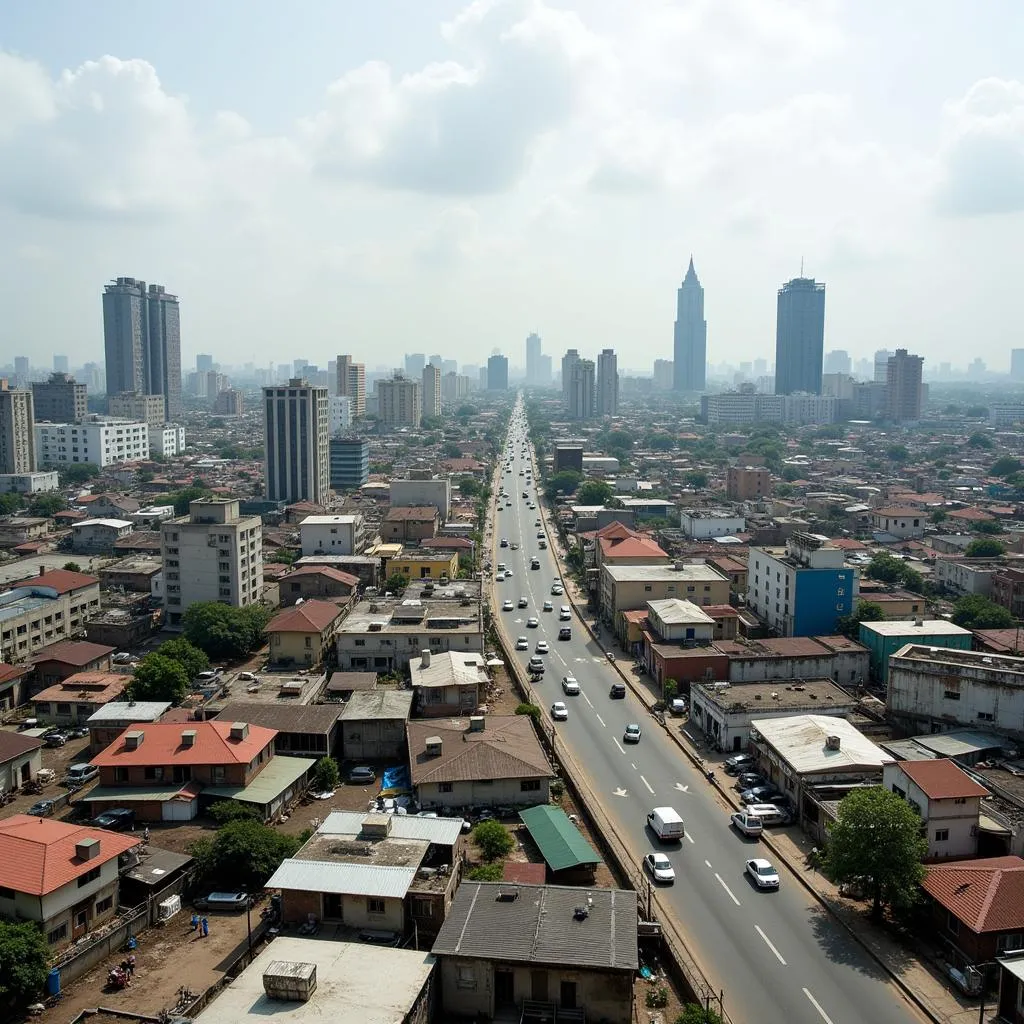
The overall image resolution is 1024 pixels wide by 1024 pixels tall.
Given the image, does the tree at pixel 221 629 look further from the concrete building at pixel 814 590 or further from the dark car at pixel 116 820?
the concrete building at pixel 814 590

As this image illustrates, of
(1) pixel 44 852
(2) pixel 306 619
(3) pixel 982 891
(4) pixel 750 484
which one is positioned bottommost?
(3) pixel 982 891

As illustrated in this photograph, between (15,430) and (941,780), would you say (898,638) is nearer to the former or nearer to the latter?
(941,780)

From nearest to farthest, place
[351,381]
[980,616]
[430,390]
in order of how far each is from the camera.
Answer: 1. [980,616]
2. [351,381]
3. [430,390]

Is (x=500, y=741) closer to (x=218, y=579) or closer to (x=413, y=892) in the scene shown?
(x=413, y=892)

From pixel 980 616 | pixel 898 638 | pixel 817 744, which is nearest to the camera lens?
pixel 817 744

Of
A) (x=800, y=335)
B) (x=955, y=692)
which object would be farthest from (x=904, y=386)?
(x=955, y=692)

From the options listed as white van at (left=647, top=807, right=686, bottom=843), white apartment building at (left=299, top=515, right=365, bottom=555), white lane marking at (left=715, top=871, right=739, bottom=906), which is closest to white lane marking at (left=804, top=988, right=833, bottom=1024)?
white lane marking at (left=715, top=871, right=739, bottom=906)
